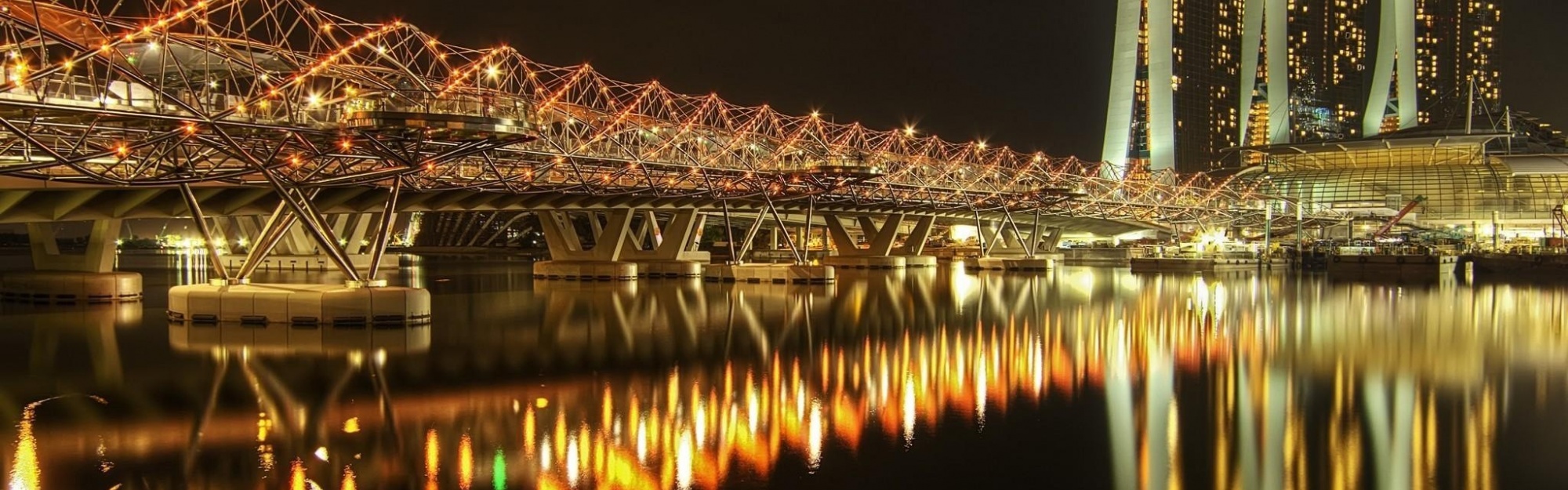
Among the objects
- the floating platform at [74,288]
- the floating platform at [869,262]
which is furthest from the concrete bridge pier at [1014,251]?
the floating platform at [74,288]

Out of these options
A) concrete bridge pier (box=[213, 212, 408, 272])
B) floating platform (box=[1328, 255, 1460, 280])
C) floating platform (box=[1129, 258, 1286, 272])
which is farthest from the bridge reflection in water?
floating platform (box=[1129, 258, 1286, 272])

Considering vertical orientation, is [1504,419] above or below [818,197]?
below

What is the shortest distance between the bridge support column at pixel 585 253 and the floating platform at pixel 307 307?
36540 millimetres

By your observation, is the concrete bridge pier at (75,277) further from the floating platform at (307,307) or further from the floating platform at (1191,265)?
the floating platform at (1191,265)

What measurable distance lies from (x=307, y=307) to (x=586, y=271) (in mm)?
40181

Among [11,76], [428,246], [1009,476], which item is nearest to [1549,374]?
[1009,476]

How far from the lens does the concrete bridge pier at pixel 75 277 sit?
53.1 m

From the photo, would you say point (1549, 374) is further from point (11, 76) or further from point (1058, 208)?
point (1058, 208)

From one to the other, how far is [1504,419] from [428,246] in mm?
163582

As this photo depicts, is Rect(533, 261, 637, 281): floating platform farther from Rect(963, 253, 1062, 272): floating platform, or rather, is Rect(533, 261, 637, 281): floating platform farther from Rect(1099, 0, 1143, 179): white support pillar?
Rect(1099, 0, 1143, 179): white support pillar

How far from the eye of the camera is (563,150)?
212 ft

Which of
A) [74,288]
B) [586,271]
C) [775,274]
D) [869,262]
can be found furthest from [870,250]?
[74,288]

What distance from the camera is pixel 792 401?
24.1 meters

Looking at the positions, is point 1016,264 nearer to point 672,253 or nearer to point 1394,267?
point 1394,267
